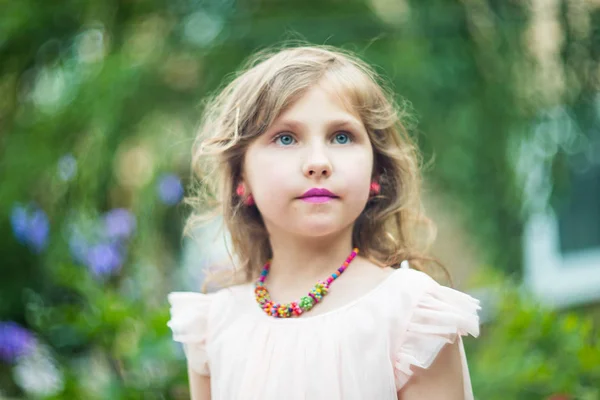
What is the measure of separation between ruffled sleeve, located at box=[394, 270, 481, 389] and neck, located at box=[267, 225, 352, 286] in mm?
219

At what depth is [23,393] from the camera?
441 cm

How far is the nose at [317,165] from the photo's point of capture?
1562mm

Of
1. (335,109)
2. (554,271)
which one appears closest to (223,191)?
(335,109)

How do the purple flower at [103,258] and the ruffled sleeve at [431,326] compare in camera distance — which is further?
the purple flower at [103,258]

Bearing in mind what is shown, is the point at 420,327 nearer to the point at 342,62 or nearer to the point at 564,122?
the point at 342,62

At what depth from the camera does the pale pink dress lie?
153cm

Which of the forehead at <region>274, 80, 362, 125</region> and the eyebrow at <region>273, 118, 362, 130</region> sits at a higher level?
the forehead at <region>274, 80, 362, 125</region>

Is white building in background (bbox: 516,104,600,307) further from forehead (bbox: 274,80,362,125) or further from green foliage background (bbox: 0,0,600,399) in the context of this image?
forehead (bbox: 274,80,362,125)

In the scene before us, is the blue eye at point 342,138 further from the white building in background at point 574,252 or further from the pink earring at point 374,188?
the white building in background at point 574,252

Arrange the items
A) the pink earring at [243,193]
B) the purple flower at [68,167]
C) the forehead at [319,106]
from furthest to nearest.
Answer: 1. the purple flower at [68,167]
2. the pink earring at [243,193]
3. the forehead at [319,106]

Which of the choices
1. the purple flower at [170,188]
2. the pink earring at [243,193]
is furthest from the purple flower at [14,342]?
the pink earring at [243,193]

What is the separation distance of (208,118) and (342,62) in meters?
0.41

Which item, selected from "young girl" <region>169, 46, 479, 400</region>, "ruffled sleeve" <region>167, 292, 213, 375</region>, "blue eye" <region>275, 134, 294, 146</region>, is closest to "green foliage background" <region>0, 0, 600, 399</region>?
"ruffled sleeve" <region>167, 292, 213, 375</region>

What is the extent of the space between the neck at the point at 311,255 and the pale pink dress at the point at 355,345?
105mm
